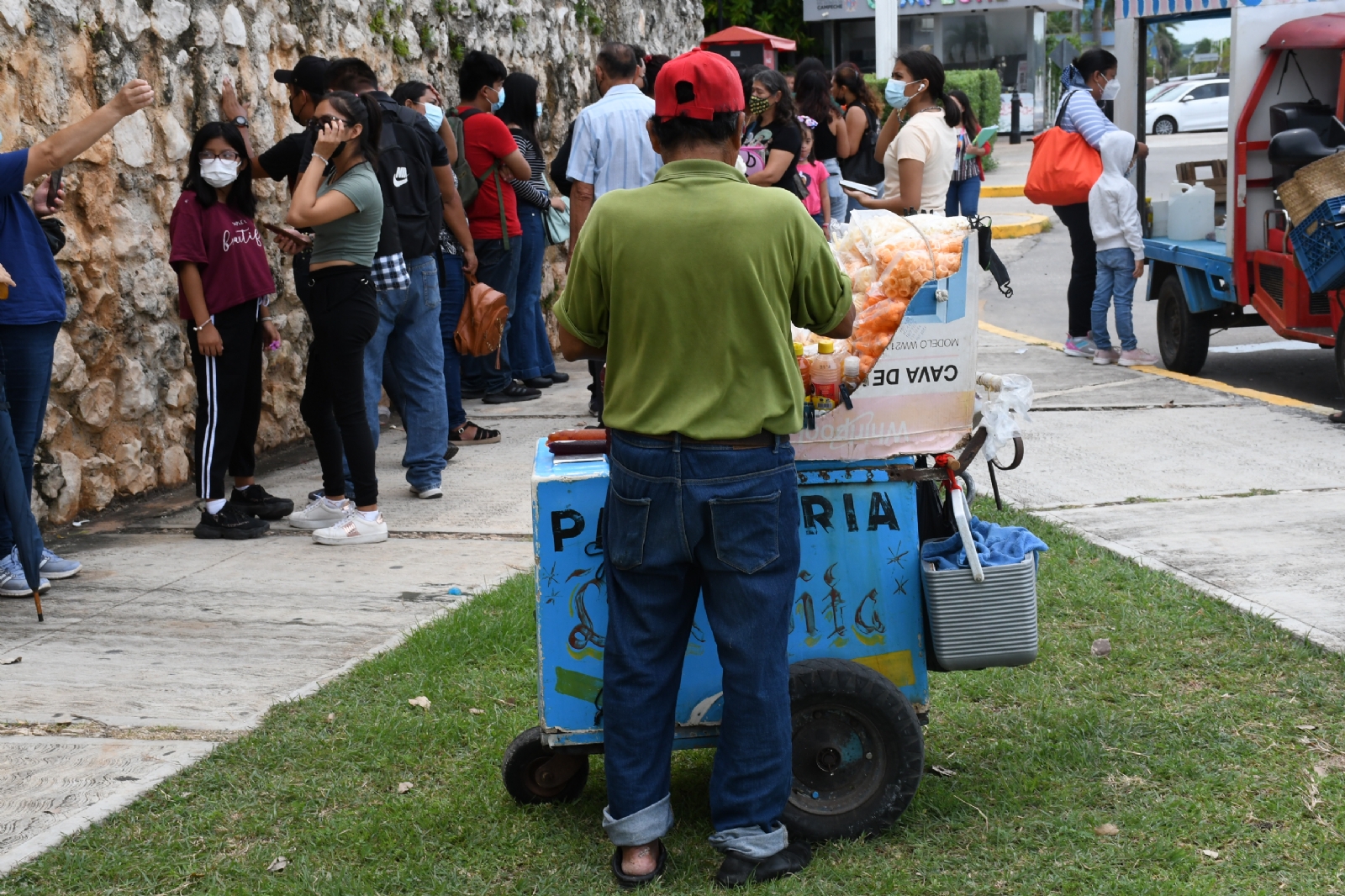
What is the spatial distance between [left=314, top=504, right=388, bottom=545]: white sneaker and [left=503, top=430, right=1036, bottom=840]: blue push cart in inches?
109

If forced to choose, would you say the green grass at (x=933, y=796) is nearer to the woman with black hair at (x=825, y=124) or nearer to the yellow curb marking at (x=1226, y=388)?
the yellow curb marking at (x=1226, y=388)

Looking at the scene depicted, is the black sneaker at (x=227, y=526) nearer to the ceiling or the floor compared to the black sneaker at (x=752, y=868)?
nearer to the ceiling

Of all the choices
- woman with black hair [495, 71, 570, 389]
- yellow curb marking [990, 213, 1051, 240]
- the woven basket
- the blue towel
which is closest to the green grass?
the blue towel

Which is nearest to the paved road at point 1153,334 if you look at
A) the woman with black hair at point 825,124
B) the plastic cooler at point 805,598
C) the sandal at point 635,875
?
the woman with black hair at point 825,124

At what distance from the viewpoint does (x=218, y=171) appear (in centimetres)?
598

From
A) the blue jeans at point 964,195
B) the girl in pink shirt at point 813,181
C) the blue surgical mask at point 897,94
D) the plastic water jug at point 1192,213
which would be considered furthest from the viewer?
the blue jeans at point 964,195

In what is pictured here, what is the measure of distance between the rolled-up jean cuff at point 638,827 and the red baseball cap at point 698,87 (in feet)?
5.06

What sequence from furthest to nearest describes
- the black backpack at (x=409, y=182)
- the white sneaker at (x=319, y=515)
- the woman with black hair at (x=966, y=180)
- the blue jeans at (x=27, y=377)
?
the woman with black hair at (x=966, y=180) → the black backpack at (x=409, y=182) → the white sneaker at (x=319, y=515) → the blue jeans at (x=27, y=377)

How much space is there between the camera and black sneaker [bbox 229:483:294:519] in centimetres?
650

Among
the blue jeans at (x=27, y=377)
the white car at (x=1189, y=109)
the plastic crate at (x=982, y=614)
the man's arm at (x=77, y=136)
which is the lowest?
the plastic crate at (x=982, y=614)

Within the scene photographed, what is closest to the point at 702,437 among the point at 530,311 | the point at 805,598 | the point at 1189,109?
the point at 805,598

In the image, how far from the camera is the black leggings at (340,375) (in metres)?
5.95

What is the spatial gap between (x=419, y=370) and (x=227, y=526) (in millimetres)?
1146

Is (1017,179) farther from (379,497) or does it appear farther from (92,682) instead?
(92,682)
